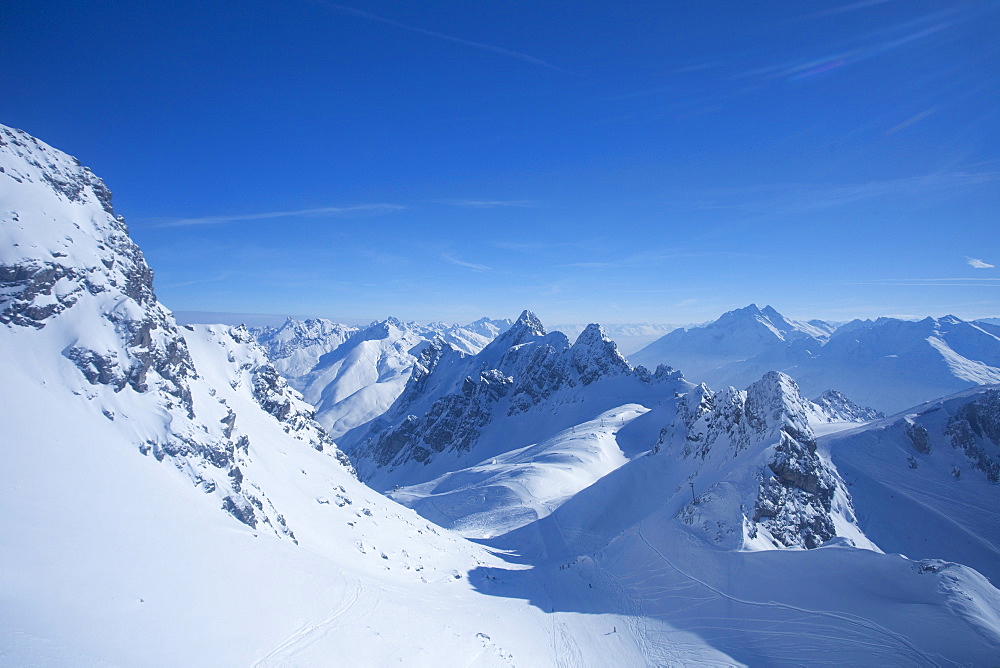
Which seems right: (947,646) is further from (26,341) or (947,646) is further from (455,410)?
(455,410)

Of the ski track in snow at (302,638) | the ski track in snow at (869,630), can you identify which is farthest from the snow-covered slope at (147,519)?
the ski track in snow at (869,630)

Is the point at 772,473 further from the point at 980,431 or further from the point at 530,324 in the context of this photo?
the point at 530,324

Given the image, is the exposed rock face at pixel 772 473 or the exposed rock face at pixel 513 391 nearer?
the exposed rock face at pixel 772 473

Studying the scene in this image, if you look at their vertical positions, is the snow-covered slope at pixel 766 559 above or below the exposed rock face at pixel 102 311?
below

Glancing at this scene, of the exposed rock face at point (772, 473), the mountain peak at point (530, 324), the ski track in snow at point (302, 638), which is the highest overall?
the mountain peak at point (530, 324)

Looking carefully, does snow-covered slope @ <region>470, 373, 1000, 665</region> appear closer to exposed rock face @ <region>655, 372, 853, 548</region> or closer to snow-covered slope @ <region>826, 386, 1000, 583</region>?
exposed rock face @ <region>655, 372, 853, 548</region>

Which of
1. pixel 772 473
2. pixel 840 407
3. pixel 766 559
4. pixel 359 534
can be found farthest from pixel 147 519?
pixel 840 407

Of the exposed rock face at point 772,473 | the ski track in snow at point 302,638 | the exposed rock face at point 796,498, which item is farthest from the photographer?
the exposed rock face at point 772,473

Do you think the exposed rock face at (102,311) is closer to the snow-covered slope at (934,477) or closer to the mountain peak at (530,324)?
the snow-covered slope at (934,477)
